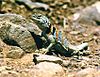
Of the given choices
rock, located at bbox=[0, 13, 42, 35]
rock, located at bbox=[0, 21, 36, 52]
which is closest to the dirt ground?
rock, located at bbox=[0, 21, 36, 52]

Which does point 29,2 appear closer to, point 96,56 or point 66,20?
point 66,20

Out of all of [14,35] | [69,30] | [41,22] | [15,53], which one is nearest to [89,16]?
[69,30]

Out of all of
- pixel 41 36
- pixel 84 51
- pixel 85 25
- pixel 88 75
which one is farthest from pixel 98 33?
pixel 88 75

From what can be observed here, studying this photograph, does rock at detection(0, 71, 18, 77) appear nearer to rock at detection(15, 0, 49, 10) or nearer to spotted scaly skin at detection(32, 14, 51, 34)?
spotted scaly skin at detection(32, 14, 51, 34)

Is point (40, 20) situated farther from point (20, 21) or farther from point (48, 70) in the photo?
point (48, 70)

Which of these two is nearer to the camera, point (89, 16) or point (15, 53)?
point (15, 53)

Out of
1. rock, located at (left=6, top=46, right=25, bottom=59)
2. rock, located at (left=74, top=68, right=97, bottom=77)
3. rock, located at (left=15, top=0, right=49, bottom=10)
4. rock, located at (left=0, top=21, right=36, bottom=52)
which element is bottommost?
rock, located at (left=15, top=0, right=49, bottom=10)
